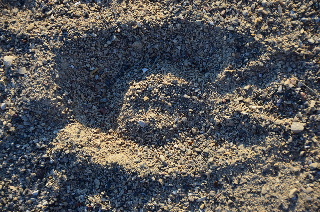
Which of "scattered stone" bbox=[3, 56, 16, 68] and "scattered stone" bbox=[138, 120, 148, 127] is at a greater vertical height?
"scattered stone" bbox=[3, 56, 16, 68]

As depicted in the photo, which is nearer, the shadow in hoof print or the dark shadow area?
the shadow in hoof print

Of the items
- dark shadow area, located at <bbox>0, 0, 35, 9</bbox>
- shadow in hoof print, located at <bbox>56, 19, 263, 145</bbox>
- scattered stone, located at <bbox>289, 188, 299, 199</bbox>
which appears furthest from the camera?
dark shadow area, located at <bbox>0, 0, 35, 9</bbox>

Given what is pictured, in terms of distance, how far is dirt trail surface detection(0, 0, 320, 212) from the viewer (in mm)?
1883

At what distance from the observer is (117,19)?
2.05 meters

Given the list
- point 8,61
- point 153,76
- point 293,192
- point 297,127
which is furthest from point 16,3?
point 293,192

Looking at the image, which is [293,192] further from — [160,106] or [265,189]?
[160,106]

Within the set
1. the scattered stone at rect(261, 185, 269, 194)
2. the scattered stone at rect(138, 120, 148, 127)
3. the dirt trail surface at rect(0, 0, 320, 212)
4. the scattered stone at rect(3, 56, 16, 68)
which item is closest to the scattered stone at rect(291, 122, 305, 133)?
the dirt trail surface at rect(0, 0, 320, 212)

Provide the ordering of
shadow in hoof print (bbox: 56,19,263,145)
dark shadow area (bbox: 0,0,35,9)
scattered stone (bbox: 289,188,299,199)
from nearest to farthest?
scattered stone (bbox: 289,188,299,199) < shadow in hoof print (bbox: 56,19,263,145) < dark shadow area (bbox: 0,0,35,9)

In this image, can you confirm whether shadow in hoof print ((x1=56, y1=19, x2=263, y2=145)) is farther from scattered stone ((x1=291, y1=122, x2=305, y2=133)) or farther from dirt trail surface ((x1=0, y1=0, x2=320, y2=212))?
scattered stone ((x1=291, y1=122, x2=305, y2=133))

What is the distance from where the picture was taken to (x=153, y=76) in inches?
80.6

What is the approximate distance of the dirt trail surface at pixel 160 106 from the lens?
74.1 inches

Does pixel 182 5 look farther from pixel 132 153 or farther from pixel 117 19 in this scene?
pixel 132 153

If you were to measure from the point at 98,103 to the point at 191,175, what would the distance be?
73 centimetres

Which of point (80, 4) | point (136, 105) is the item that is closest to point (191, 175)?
point (136, 105)
